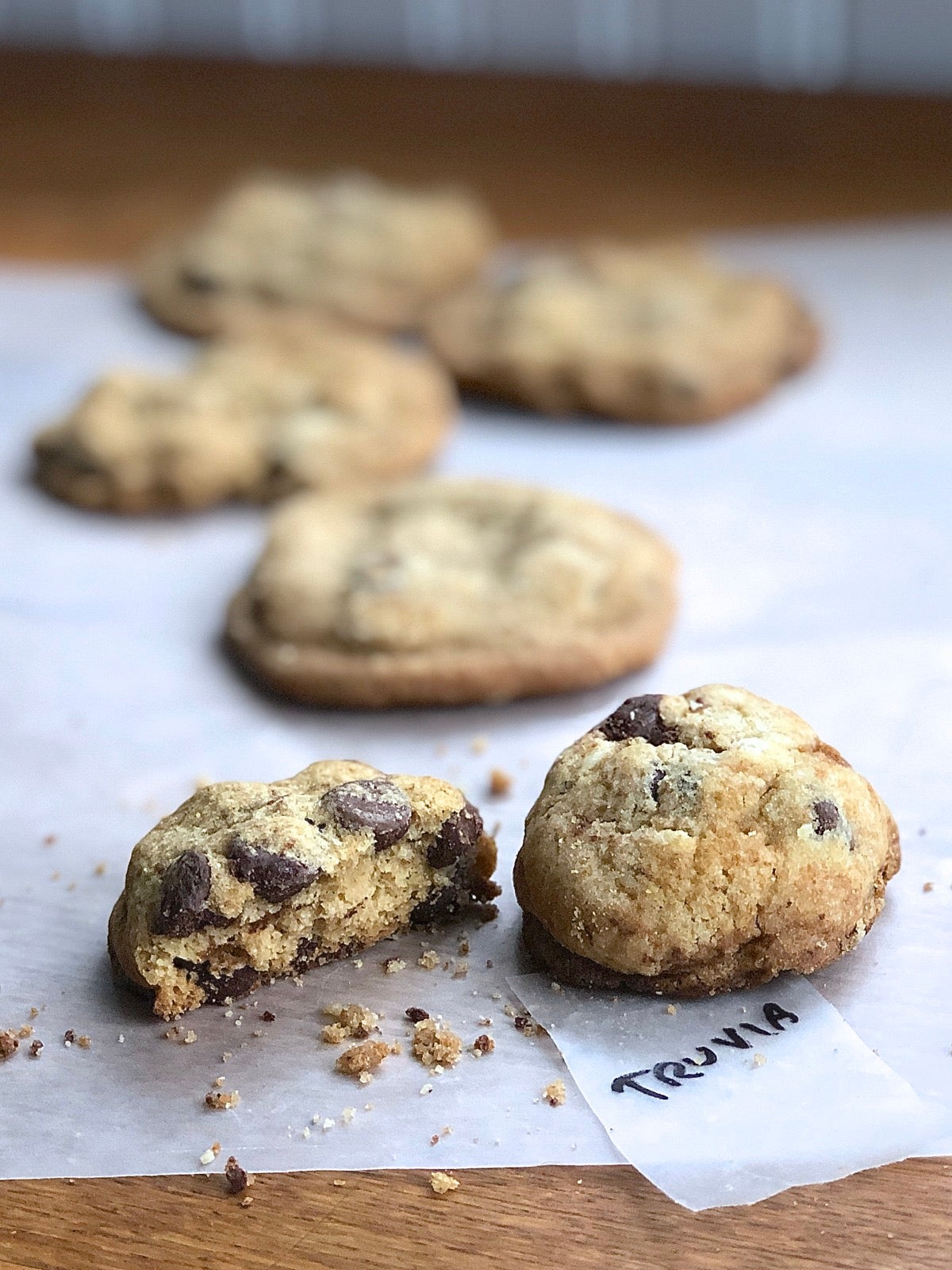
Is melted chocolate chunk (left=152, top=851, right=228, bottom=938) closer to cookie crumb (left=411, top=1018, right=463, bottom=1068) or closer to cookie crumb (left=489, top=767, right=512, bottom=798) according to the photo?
cookie crumb (left=411, top=1018, right=463, bottom=1068)

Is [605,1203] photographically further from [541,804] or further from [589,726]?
[589,726]

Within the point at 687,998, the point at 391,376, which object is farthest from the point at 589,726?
the point at 391,376

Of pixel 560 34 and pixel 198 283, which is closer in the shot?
pixel 198 283

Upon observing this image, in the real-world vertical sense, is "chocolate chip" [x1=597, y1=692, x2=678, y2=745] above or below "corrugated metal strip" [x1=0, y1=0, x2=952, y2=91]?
below

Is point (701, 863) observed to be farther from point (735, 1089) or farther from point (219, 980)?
point (219, 980)

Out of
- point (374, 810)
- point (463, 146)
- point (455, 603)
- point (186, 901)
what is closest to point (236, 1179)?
point (186, 901)

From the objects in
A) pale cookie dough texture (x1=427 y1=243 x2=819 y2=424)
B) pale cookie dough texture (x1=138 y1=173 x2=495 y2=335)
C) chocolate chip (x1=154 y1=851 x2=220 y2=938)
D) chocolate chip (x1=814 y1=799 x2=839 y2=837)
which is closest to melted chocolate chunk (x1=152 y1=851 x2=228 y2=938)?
chocolate chip (x1=154 y1=851 x2=220 y2=938)
